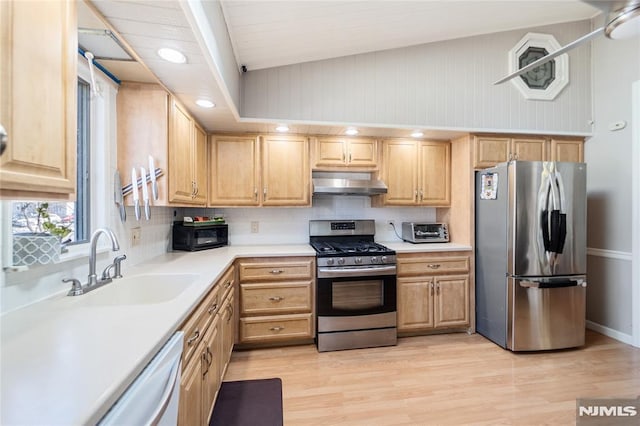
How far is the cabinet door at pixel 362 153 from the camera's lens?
3119 mm

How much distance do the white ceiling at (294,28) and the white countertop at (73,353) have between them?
1.23 metres

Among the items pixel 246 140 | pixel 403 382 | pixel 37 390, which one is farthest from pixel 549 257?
pixel 37 390

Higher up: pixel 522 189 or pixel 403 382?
pixel 522 189

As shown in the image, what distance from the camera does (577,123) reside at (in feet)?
11.1

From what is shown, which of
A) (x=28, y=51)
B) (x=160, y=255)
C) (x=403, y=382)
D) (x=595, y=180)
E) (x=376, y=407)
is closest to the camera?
(x=28, y=51)

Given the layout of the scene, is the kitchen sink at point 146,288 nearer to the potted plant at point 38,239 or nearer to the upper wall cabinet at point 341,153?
the potted plant at point 38,239

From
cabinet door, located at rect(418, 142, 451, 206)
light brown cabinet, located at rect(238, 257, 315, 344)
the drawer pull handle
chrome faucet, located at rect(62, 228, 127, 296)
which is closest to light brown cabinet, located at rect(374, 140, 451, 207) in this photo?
cabinet door, located at rect(418, 142, 451, 206)

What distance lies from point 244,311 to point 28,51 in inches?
89.9

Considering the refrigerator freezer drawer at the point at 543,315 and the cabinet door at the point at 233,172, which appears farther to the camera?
the cabinet door at the point at 233,172

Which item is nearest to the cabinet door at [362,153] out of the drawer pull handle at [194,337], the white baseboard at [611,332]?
the drawer pull handle at [194,337]

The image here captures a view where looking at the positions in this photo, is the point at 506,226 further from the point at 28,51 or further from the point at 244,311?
the point at 28,51

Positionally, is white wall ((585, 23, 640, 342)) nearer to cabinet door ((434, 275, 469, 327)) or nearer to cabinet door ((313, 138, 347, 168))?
cabinet door ((434, 275, 469, 327))

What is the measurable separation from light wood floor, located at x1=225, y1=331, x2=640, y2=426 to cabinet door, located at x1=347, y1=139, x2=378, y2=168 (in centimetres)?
185

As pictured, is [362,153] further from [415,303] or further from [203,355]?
[203,355]
